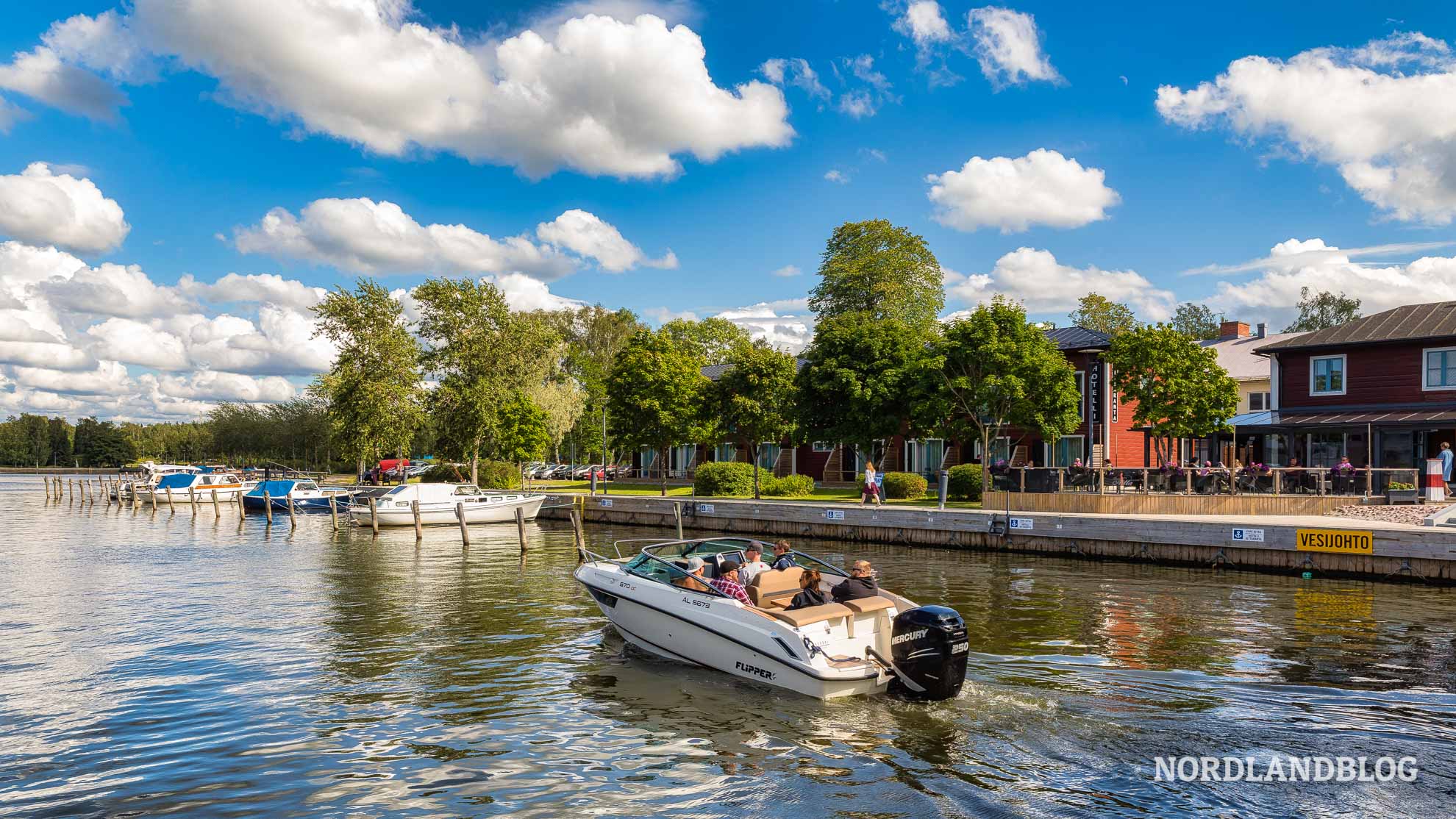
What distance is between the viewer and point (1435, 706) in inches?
409

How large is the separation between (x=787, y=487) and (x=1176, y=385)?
665 inches

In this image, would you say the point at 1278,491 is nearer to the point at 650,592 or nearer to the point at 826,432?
the point at 826,432

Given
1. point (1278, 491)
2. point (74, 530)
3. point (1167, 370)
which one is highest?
point (1167, 370)

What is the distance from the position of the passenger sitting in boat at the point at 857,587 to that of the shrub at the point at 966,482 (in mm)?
24888

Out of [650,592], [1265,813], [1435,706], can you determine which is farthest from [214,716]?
[1435,706]

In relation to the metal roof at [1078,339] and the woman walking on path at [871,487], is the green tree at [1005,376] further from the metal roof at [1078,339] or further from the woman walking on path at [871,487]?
the metal roof at [1078,339]

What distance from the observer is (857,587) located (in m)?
11.3

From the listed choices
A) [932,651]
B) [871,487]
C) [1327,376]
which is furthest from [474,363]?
[932,651]

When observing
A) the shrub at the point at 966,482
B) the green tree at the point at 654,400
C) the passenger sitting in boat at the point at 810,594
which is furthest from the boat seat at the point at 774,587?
the green tree at the point at 654,400

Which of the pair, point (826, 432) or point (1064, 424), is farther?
point (826, 432)

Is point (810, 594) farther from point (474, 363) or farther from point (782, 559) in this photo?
point (474, 363)

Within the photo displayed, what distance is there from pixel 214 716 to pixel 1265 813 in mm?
11296

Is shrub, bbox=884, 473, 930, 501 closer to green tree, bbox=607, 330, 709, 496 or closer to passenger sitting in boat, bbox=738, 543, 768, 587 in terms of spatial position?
green tree, bbox=607, 330, 709, 496

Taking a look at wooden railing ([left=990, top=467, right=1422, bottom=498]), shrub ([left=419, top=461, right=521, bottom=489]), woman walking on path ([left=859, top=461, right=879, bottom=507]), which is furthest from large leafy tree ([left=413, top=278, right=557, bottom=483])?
wooden railing ([left=990, top=467, right=1422, bottom=498])
